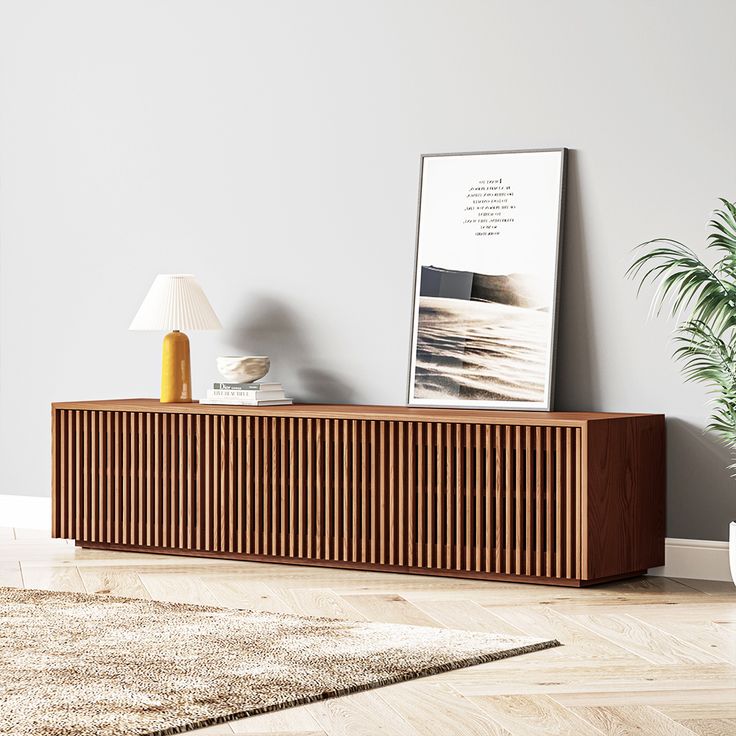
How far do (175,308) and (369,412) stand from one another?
101 centimetres

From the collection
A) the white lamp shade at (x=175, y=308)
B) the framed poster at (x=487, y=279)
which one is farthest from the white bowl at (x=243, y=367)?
the framed poster at (x=487, y=279)

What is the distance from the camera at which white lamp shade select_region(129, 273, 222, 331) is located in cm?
521

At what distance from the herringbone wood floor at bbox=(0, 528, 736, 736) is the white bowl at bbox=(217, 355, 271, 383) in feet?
2.40

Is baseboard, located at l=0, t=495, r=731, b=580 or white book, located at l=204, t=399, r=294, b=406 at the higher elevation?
white book, located at l=204, t=399, r=294, b=406

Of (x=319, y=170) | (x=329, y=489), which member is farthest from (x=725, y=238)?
(x=319, y=170)

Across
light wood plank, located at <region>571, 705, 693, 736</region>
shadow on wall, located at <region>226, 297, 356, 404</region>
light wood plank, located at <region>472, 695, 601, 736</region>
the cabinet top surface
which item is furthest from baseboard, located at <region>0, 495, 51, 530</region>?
light wood plank, located at <region>571, 705, 693, 736</region>

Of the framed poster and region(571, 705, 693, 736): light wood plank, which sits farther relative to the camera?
the framed poster

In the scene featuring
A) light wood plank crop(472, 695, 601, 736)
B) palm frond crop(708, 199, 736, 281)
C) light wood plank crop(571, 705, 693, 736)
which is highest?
palm frond crop(708, 199, 736, 281)

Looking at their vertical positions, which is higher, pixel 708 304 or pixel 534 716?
pixel 708 304

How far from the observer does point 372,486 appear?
15.3 feet

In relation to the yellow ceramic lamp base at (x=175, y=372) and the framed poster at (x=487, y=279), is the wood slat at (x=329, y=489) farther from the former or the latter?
the framed poster at (x=487, y=279)

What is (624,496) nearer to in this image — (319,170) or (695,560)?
(695,560)

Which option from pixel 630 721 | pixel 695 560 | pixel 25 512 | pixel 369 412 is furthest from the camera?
pixel 25 512

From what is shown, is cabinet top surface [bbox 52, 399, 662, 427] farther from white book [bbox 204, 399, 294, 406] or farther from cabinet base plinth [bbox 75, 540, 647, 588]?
cabinet base plinth [bbox 75, 540, 647, 588]
